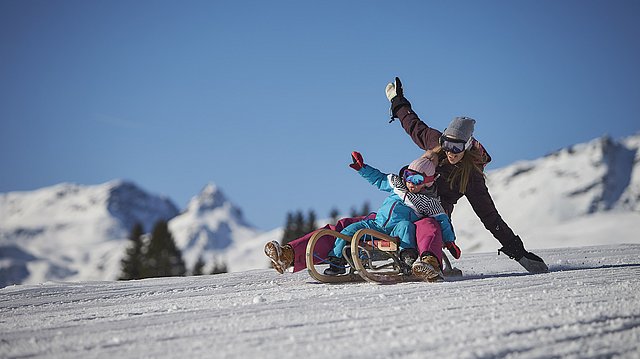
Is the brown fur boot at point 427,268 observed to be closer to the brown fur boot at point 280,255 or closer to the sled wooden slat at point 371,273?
the sled wooden slat at point 371,273

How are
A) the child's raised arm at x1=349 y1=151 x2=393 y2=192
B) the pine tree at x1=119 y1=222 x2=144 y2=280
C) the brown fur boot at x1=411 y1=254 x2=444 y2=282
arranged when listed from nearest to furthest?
the brown fur boot at x1=411 y1=254 x2=444 y2=282, the child's raised arm at x1=349 y1=151 x2=393 y2=192, the pine tree at x1=119 y1=222 x2=144 y2=280

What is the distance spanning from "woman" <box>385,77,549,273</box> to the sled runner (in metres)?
0.67

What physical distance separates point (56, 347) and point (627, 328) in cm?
213

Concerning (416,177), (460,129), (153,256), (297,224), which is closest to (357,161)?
(416,177)

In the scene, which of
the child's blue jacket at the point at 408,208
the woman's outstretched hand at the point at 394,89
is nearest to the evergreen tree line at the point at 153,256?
the woman's outstretched hand at the point at 394,89

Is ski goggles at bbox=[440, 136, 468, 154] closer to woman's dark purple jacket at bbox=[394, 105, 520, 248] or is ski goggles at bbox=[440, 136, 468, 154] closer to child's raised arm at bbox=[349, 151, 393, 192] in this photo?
woman's dark purple jacket at bbox=[394, 105, 520, 248]

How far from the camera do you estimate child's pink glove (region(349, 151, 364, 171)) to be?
4773 mm

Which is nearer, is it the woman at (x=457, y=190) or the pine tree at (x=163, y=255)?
the woman at (x=457, y=190)

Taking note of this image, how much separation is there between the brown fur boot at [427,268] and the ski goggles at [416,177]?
58 centimetres

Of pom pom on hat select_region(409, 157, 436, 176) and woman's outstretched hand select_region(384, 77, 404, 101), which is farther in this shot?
woman's outstretched hand select_region(384, 77, 404, 101)

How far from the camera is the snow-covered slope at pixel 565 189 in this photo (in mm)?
115500

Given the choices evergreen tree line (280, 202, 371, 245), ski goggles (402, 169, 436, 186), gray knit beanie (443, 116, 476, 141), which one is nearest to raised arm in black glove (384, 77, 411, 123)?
gray knit beanie (443, 116, 476, 141)

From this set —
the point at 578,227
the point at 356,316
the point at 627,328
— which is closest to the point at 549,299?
the point at 627,328

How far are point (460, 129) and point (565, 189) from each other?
13611 cm
